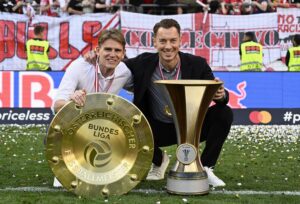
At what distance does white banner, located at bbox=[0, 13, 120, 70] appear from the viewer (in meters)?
13.1

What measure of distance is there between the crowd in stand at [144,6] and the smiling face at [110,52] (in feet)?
30.2

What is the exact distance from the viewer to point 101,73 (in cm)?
506

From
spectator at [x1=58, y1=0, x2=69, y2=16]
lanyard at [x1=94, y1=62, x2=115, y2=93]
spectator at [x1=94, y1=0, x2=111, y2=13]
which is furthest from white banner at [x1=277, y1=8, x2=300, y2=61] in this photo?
lanyard at [x1=94, y1=62, x2=115, y2=93]

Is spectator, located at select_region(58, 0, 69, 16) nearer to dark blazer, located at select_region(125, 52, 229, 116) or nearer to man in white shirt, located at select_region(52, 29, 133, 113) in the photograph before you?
dark blazer, located at select_region(125, 52, 229, 116)

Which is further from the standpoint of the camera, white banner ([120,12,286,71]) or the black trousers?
white banner ([120,12,286,71])

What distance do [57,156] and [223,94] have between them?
1.46 meters

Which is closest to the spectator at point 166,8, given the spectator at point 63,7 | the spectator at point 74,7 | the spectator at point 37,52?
the spectator at point 74,7

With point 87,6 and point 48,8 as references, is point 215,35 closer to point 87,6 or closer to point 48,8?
point 87,6

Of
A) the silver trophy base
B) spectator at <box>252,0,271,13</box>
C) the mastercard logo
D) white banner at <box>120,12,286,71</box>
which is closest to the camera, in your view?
A: the silver trophy base

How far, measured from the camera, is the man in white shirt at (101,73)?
16.0 feet

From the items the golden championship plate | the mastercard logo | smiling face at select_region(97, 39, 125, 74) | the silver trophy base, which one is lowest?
the mastercard logo

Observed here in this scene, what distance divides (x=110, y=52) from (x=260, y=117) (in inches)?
256

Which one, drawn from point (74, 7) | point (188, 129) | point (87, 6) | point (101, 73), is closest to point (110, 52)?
point (101, 73)

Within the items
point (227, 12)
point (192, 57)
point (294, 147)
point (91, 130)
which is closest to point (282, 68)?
point (227, 12)
